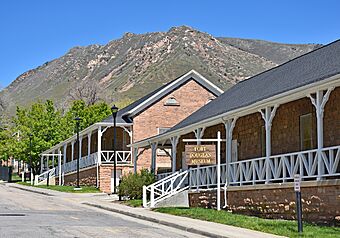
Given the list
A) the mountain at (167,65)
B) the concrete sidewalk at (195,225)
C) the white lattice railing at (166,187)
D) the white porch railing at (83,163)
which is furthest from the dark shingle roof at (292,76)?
the mountain at (167,65)

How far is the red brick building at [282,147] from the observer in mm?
18734

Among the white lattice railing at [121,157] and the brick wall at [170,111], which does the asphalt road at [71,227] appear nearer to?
the white lattice railing at [121,157]

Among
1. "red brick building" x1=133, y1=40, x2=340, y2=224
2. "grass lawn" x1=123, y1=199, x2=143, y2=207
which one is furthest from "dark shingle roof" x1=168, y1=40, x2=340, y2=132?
"grass lawn" x1=123, y1=199, x2=143, y2=207

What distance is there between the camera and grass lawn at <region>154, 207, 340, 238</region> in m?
16.2

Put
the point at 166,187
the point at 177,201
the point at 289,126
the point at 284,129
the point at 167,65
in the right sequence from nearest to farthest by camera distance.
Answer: the point at 289,126 < the point at 284,129 < the point at 177,201 < the point at 166,187 < the point at 167,65

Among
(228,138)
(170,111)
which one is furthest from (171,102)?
(228,138)

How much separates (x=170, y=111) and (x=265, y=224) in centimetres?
2911

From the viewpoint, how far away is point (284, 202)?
20734 millimetres

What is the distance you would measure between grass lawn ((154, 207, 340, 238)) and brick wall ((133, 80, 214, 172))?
72.5 ft

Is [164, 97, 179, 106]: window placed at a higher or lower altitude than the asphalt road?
higher

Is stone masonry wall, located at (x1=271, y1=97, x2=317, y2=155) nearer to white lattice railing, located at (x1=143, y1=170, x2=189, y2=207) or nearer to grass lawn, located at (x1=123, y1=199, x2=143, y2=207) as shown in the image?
white lattice railing, located at (x1=143, y1=170, x2=189, y2=207)

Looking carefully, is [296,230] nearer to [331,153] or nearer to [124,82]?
[331,153]

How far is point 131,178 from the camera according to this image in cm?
3338

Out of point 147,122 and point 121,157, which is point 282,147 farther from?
point 121,157
